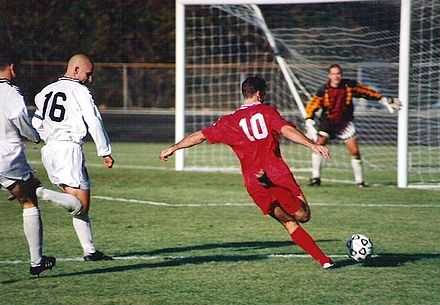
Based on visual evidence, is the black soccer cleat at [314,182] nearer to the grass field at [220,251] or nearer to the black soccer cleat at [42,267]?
the grass field at [220,251]

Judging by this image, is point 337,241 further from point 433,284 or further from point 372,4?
point 372,4

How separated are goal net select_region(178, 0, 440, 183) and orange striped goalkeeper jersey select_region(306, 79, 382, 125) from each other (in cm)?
156

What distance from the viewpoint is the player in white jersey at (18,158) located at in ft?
29.1

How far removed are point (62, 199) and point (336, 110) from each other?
28.8 feet

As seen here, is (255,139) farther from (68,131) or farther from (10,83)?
(10,83)

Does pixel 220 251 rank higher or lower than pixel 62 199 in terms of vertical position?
lower

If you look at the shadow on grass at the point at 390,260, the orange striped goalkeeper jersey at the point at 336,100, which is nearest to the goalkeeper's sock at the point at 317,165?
the orange striped goalkeeper jersey at the point at 336,100

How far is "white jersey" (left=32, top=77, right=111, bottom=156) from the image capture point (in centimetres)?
943

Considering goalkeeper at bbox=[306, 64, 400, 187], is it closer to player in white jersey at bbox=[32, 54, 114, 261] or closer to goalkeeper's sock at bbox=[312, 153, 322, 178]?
goalkeeper's sock at bbox=[312, 153, 322, 178]

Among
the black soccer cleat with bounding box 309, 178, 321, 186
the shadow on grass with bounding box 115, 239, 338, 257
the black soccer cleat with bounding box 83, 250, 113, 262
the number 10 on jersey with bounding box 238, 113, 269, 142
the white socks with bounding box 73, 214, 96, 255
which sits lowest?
the black soccer cleat with bounding box 309, 178, 321, 186

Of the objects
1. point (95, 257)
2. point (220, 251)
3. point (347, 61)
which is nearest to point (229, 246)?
point (220, 251)

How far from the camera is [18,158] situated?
8969mm

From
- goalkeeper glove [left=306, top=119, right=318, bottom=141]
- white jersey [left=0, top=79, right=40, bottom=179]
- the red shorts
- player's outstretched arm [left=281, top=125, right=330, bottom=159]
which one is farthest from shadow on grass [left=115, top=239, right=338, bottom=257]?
goalkeeper glove [left=306, top=119, right=318, bottom=141]

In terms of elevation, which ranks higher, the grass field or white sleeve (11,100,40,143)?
white sleeve (11,100,40,143)
